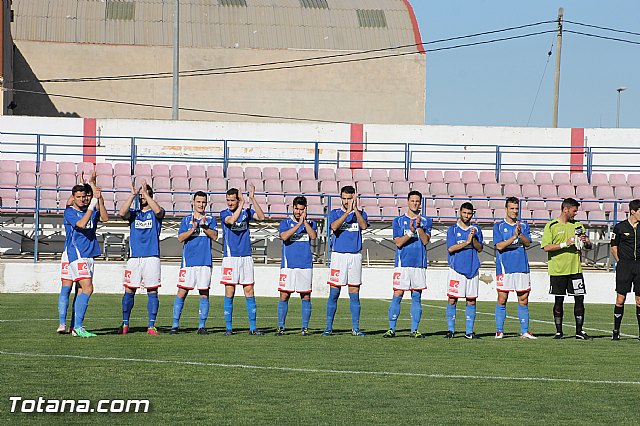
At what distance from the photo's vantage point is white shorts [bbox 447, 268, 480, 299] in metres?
15.4

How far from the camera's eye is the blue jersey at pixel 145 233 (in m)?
15.2

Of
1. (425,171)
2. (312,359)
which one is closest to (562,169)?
(425,171)

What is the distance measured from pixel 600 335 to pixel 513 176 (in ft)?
50.3

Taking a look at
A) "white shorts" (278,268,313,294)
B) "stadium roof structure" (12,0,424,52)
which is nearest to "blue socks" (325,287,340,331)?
"white shorts" (278,268,313,294)

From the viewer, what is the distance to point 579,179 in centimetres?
3158

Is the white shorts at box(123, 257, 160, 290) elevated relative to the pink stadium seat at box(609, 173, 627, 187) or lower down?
lower down

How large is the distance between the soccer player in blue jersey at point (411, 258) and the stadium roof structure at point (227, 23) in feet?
113

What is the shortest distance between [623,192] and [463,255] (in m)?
16.8

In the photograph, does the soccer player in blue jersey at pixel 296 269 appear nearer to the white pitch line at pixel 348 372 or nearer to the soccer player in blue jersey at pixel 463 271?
the soccer player in blue jersey at pixel 463 271

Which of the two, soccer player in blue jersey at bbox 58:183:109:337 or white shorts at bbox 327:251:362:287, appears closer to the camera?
soccer player in blue jersey at bbox 58:183:109:337

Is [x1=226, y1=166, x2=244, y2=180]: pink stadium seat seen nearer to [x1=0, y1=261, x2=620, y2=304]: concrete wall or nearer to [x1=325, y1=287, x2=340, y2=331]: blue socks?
[x1=0, y1=261, x2=620, y2=304]: concrete wall

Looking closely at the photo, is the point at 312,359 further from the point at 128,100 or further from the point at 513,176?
the point at 128,100

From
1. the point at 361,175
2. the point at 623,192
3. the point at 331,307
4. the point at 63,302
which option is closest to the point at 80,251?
the point at 63,302

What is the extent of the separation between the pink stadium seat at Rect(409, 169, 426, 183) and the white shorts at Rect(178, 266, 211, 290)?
15597mm
